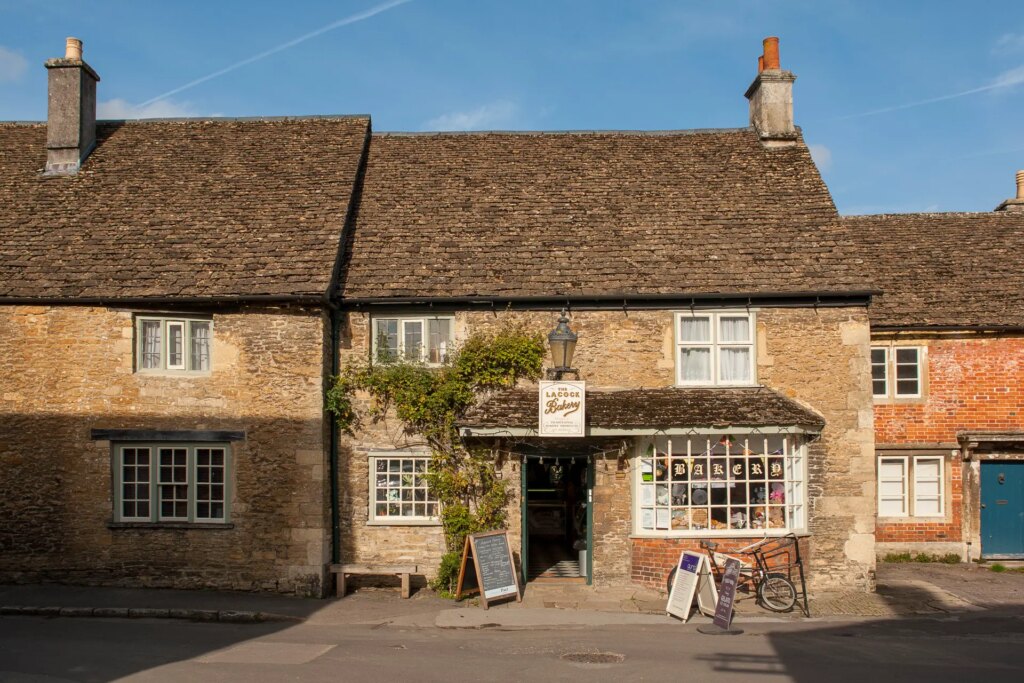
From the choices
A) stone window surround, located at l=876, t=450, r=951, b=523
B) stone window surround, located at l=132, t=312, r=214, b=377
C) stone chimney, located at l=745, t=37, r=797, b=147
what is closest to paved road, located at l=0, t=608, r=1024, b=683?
stone window surround, located at l=132, t=312, r=214, b=377

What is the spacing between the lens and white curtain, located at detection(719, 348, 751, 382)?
1486cm

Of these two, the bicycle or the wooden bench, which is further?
the wooden bench

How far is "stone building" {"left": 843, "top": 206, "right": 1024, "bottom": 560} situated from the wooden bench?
10.5 m

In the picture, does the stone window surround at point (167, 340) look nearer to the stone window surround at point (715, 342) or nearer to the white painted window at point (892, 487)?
the stone window surround at point (715, 342)

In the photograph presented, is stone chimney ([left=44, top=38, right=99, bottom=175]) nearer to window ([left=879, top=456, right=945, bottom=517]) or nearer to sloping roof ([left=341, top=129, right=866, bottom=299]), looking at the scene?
sloping roof ([left=341, top=129, right=866, bottom=299])

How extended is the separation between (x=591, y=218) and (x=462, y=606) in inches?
302

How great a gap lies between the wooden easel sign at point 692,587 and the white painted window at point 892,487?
741 centimetres

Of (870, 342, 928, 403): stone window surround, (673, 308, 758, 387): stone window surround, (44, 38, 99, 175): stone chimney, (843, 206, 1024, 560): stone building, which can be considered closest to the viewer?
(673, 308, 758, 387): stone window surround

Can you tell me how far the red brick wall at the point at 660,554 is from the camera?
14008 millimetres

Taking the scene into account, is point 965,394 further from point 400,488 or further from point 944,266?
point 400,488

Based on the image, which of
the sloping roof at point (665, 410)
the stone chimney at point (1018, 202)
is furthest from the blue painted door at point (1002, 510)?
the stone chimney at point (1018, 202)

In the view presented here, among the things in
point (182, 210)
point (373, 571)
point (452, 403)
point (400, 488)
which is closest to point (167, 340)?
point (182, 210)

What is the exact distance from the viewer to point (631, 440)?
14.3 m

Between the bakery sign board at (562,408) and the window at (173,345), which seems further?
the window at (173,345)
